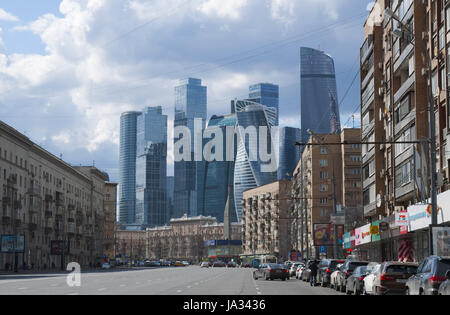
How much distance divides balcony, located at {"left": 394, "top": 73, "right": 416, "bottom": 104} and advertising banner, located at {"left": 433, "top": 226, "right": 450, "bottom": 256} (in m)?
21.2

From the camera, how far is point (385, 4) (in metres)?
62.9

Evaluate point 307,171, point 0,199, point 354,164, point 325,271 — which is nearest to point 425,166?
point 325,271

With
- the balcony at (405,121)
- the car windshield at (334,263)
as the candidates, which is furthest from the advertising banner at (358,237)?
the car windshield at (334,263)

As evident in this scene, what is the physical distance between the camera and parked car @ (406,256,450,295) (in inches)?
849

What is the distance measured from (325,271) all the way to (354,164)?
8484 centimetres

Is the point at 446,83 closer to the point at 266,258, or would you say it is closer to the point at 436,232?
the point at 436,232

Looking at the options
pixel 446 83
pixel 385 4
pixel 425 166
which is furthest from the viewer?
pixel 385 4

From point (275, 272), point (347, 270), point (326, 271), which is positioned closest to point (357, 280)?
point (347, 270)

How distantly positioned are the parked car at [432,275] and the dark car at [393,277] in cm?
433

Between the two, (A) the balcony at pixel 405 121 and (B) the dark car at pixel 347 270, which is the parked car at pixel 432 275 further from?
(A) the balcony at pixel 405 121

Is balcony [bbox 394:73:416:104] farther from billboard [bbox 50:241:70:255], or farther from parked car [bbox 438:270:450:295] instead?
billboard [bbox 50:241:70:255]

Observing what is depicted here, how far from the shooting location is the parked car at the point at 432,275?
2156cm

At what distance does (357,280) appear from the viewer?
33.2 meters

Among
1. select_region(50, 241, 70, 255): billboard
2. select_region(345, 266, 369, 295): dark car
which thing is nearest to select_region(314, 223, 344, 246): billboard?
select_region(50, 241, 70, 255): billboard
